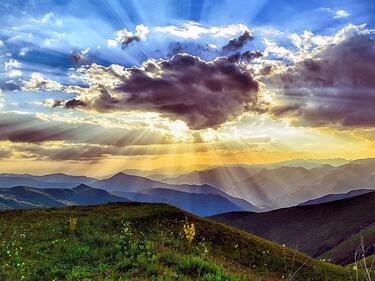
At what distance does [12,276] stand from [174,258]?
598cm

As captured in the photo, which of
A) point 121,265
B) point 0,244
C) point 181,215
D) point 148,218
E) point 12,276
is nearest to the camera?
point 121,265

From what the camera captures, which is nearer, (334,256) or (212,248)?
(212,248)

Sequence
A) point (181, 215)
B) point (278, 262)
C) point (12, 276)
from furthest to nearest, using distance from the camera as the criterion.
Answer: point (181, 215) < point (278, 262) < point (12, 276)

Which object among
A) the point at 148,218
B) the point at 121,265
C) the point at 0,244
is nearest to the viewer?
the point at 121,265

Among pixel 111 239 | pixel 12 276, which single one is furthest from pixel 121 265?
pixel 111 239

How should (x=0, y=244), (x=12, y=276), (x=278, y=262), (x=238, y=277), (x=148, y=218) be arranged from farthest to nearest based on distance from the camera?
(x=148, y=218) → (x=278, y=262) → (x=0, y=244) → (x=12, y=276) → (x=238, y=277)

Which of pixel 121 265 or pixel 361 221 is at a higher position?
pixel 121 265

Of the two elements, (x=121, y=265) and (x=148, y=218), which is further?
(x=148, y=218)

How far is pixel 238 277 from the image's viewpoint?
1062cm

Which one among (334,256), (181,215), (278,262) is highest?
(181,215)

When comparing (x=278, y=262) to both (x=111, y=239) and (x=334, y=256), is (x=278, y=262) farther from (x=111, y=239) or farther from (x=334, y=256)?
(x=334, y=256)

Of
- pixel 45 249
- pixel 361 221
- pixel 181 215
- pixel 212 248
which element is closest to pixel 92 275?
pixel 45 249

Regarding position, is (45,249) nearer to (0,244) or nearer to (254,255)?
(0,244)

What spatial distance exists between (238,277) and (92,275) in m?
4.70
